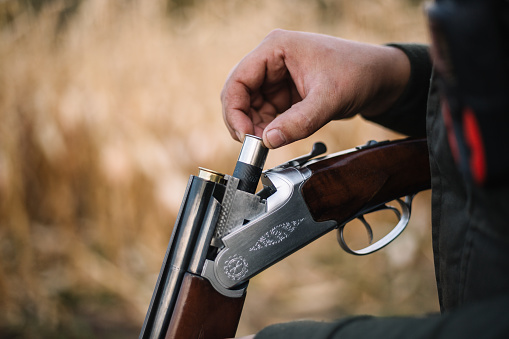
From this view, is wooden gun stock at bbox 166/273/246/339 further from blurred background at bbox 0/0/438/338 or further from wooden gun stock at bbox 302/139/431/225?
blurred background at bbox 0/0/438/338

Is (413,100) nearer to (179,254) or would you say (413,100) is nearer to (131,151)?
(179,254)

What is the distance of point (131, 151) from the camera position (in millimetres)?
3291

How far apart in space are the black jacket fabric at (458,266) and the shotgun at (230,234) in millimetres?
292

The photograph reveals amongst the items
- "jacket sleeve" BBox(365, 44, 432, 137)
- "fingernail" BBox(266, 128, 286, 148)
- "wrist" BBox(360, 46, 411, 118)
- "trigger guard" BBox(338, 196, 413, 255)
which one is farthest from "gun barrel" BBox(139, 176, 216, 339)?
"jacket sleeve" BBox(365, 44, 432, 137)

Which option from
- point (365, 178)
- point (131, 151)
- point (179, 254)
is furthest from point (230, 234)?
point (131, 151)

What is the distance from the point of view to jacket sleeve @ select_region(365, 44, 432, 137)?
142 centimetres

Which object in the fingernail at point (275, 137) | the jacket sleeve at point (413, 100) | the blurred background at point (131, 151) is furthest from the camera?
the blurred background at point (131, 151)

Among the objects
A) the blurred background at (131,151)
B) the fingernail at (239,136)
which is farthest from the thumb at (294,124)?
the blurred background at (131,151)

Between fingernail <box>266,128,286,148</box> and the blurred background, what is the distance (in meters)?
2.11

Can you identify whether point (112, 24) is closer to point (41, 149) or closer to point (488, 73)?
point (41, 149)

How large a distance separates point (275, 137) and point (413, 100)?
59 cm

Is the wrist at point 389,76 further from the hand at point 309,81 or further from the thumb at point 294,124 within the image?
the thumb at point 294,124

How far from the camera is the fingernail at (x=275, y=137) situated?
1.11 metres

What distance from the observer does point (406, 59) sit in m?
1.42
